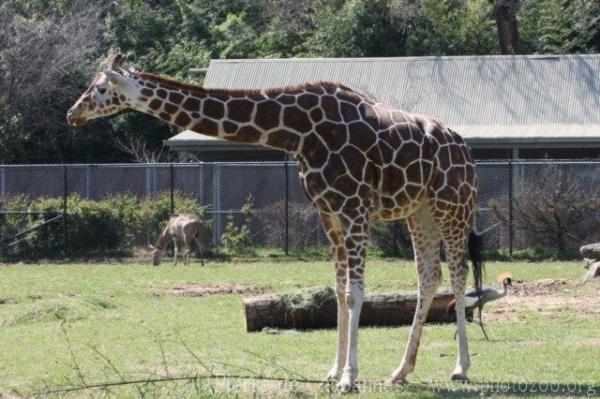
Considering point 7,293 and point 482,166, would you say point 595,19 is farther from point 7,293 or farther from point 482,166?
point 7,293

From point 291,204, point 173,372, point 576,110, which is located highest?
point 576,110

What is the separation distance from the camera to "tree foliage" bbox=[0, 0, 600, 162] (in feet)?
134

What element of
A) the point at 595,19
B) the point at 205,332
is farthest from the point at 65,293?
the point at 595,19

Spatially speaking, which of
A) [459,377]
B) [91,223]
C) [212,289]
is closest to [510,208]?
[212,289]

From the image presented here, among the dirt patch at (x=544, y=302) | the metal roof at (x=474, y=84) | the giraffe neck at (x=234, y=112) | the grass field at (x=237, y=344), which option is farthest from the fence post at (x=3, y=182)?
the giraffe neck at (x=234, y=112)

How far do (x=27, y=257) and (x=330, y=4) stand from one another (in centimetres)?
2019

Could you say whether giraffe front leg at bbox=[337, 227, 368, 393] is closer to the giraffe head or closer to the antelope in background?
the giraffe head

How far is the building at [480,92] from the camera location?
3294cm

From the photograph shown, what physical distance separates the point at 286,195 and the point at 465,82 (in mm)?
9130

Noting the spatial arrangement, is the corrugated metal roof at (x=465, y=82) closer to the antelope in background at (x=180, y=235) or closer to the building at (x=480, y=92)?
the building at (x=480, y=92)

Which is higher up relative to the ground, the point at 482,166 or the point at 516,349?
A: the point at 482,166

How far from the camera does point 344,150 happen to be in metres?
10.9

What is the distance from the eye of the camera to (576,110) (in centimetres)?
3419

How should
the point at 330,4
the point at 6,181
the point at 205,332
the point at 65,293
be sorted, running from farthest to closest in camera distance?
the point at 330,4 < the point at 6,181 < the point at 65,293 < the point at 205,332
